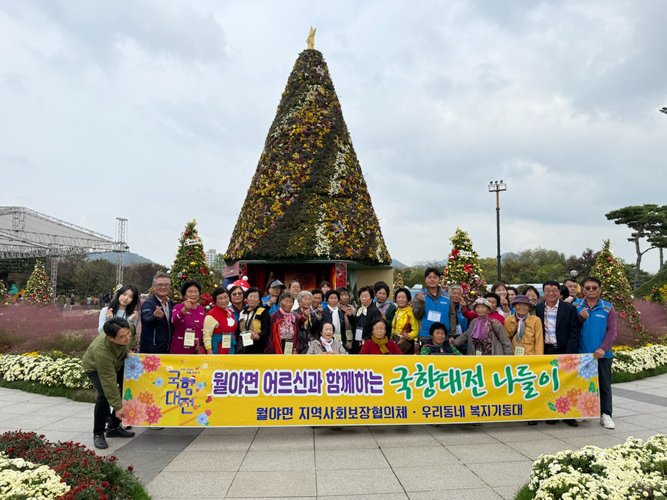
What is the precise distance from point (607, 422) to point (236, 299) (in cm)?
507

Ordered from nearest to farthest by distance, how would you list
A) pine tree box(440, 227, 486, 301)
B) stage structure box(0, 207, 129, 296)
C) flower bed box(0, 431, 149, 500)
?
flower bed box(0, 431, 149, 500)
pine tree box(440, 227, 486, 301)
stage structure box(0, 207, 129, 296)

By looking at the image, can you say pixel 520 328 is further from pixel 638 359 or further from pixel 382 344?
pixel 638 359

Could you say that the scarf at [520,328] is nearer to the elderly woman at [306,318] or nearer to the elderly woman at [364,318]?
the elderly woman at [364,318]

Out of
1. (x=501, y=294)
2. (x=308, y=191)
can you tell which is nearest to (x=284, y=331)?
(x=501, y=294)

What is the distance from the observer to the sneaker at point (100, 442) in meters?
4.48

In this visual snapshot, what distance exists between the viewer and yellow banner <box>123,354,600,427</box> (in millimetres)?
4652

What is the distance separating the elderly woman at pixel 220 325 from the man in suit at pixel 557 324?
4.19m

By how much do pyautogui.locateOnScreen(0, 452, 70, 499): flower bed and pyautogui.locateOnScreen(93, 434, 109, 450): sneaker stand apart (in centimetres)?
140

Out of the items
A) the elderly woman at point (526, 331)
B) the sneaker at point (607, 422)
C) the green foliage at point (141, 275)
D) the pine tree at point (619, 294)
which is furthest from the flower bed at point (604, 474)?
the green foliage at point (141, 275)

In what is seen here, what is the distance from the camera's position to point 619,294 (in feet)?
36.9

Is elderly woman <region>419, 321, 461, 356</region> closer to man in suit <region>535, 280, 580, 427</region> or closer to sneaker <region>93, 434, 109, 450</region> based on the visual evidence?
Answer: man in suit <region>535, 280, 580, 427</region>

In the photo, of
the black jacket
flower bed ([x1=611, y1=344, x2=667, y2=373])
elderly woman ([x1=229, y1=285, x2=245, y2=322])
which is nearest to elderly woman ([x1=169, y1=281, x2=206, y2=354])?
elderly woman ([x1=229, y1=285, x2=245, y2=322])

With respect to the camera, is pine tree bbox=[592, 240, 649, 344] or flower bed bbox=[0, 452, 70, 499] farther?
pine tree bbox=[592, 240, 649, 344]

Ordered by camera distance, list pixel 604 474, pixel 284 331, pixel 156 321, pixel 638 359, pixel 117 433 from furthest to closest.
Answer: pixel 638 359 < pixel 284 331 < pixel 156 321 < pixel 117 433 < pixel 604 474
